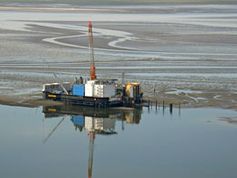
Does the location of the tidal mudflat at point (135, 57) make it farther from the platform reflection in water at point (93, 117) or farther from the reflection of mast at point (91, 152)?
the reflection of mast at point (91, 152)

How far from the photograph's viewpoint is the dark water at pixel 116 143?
99.1ft

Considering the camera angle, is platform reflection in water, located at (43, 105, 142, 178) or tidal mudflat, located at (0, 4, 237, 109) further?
tidal mudflat, located at (0, 4, 237, 109)

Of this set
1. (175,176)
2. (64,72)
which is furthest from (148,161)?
(64,72)

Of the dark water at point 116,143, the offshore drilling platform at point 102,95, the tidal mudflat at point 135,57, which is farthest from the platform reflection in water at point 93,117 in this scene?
the tidal mudflat at point 135,57

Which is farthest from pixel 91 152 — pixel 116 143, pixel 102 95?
pixel 102 95

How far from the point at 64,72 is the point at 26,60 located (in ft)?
23.4

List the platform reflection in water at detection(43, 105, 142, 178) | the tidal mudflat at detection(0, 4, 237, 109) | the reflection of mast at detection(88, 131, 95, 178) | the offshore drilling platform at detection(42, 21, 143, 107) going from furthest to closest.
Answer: the tidal mudflat at detection(0, 4, 237, 109) → the offshore drilling platform at detection(42, 21, 143, 107) → the platform reflection in water at detection(43, 105, 142, 178) → the reflection of mast at detection(88, 131, 95, 178)

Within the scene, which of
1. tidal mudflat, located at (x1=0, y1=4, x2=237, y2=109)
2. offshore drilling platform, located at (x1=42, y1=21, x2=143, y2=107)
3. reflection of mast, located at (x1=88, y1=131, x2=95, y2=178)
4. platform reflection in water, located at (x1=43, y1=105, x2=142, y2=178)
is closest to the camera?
reflection of mast, located at (x1=88, y1=131, x2=95, y2=178)

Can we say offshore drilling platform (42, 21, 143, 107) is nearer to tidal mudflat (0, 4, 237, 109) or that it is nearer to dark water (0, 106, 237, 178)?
dark water (0, 106, 237, 178)

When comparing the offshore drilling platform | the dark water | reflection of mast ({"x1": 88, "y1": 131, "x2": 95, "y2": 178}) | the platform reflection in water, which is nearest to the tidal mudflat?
the offshore drilling platform

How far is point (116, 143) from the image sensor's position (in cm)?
3459

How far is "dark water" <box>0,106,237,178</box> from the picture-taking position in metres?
30.2

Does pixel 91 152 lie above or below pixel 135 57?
below

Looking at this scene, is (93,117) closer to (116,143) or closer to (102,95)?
(102,95)
